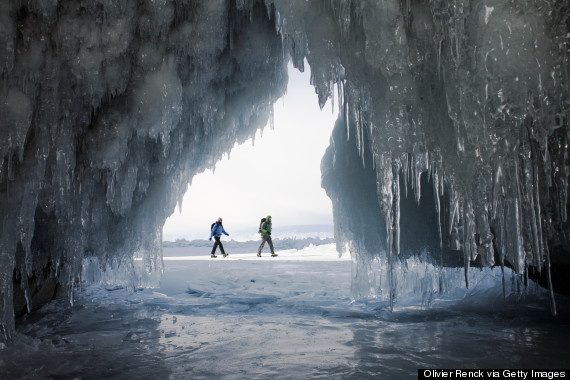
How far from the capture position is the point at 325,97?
3.67 metres

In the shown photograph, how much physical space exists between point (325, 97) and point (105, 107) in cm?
274

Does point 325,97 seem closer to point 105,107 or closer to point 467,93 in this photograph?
point 467,93

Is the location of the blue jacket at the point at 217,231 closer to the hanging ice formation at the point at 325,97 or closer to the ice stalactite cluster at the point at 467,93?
the hanging ice formation at the point at 325,97

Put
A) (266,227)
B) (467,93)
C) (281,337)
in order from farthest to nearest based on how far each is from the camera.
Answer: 1. (266,227)
2. (281,337)
3. (467,93)

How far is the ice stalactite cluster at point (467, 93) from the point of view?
266 centimetres

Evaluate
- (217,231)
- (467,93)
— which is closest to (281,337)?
(467,93)

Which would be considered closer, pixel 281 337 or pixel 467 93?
pixel 467 93

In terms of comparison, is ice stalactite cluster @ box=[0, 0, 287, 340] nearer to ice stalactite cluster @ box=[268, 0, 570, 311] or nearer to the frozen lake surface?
the frozen lake surface

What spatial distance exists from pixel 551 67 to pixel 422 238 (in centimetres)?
310

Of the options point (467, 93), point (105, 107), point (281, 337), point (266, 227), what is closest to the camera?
point (467, 93)

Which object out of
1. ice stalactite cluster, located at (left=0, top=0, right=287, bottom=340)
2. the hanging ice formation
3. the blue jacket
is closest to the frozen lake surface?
the hanging ice formation

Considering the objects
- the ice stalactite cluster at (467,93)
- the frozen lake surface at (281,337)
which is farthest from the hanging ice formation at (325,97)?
the frozen lake surface at (281,337)

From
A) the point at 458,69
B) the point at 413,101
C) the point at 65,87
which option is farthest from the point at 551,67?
the point at 65,87

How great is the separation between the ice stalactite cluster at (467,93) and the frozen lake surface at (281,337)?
771 millimetres
